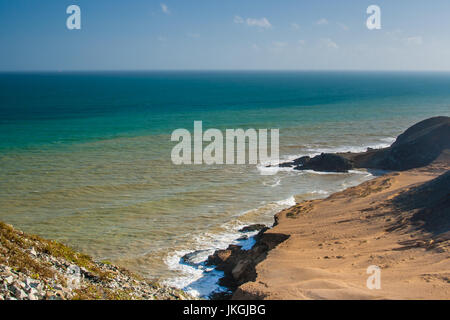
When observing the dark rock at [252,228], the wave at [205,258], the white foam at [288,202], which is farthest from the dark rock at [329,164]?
the dark rock at [252,228]

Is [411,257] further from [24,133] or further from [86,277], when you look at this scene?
[24,133]

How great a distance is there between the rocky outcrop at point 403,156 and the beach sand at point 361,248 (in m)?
11.3

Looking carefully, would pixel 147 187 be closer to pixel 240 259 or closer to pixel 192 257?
pixel 192 257

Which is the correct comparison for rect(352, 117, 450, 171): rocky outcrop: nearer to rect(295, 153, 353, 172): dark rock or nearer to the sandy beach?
rect(295, 153, 353, 172): dark rock

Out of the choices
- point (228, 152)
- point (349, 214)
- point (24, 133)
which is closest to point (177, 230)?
point (349, 214)

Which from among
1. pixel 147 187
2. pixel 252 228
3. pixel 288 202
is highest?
pixel 147 187

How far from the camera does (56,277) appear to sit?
11.0 m

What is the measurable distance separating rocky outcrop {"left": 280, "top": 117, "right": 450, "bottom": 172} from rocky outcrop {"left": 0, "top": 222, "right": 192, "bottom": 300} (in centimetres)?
2374

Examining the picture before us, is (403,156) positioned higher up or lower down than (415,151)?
lower down

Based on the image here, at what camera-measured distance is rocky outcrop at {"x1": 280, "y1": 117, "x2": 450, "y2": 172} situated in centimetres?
3297

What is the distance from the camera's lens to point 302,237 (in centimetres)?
1766

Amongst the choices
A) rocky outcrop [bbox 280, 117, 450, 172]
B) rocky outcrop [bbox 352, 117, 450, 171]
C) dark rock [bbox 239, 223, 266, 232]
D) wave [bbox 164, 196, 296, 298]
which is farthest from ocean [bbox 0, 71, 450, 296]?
rocky outcrop [bbox 352, 117, 450, 171]

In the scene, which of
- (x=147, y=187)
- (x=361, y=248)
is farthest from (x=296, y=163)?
(x=361, y=248)

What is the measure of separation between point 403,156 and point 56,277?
29.6 meters
